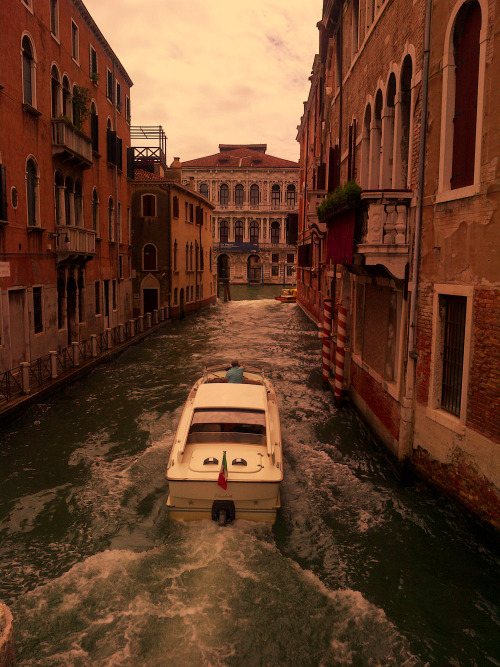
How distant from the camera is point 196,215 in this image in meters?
37.7

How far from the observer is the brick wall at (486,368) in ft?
21.0

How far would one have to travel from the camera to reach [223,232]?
67.8 metres

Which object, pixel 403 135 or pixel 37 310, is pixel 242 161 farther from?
pixel 403 135

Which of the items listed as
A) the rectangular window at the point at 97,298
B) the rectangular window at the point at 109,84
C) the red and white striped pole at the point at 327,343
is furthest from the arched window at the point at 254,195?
the red and white striped pole at the point at 327,343

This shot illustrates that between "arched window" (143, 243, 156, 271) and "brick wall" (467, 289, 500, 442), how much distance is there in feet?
81.8

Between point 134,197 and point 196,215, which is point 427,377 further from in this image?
point 196,215

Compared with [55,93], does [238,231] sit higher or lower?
lower

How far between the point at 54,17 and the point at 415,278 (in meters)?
14.3

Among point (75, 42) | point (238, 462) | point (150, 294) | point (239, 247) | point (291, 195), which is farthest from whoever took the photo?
point (239, 247)

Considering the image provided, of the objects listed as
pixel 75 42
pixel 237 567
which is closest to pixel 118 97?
pixel 75 42

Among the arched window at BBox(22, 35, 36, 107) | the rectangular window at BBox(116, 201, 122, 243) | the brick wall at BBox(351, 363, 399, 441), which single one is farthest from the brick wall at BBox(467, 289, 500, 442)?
the rectangular window at BBox(116, 201, 122, 243)

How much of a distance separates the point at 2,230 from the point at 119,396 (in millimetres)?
5034

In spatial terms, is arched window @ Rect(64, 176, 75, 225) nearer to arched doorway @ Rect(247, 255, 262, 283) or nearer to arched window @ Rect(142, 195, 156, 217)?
arched window @ Rect(142, 195, 156, 217)

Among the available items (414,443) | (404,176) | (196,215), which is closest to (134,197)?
(196,215)
